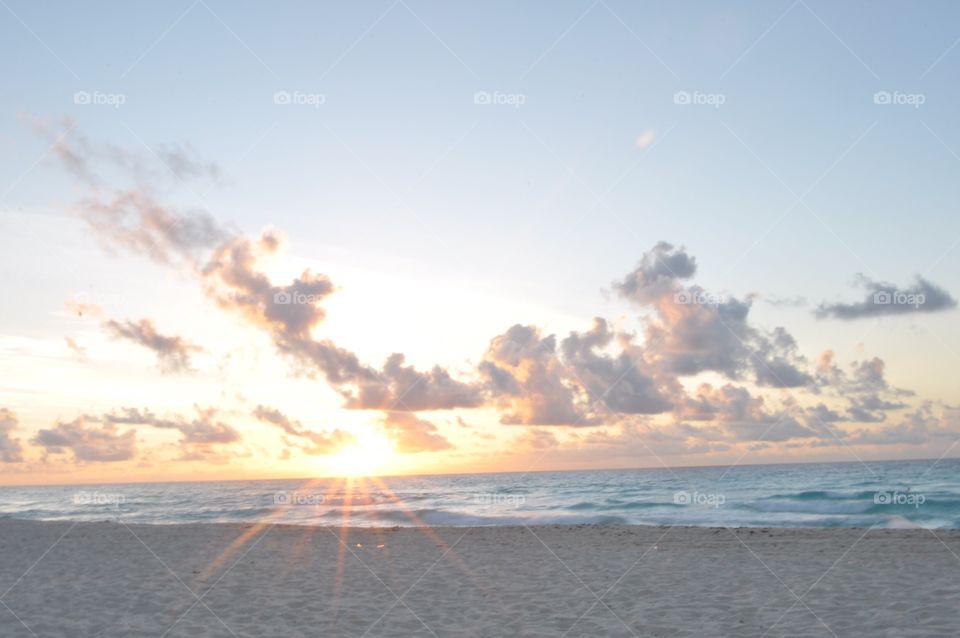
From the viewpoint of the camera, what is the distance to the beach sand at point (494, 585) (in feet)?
34.9

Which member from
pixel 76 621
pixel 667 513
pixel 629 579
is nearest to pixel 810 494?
pixel 667 513

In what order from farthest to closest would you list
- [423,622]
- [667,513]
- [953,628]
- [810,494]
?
[810,494]
[667,513]
[423,622]
[953,628]

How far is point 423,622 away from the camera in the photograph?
11.0m

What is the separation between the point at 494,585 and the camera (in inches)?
550

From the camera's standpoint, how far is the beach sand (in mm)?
10641

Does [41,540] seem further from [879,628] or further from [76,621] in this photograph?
[879,628]

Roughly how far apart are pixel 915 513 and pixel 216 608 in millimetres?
34707

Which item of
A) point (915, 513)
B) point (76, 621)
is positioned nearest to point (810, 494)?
point (915, 513)

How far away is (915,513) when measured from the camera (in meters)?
34.8

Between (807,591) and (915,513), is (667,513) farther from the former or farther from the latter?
(807,591)

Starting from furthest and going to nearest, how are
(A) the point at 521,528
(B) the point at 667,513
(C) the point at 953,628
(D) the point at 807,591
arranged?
(B) the point at 667,513, (A) the point at 521,528, (D) the point at 807,591, (C) the point at 953,628

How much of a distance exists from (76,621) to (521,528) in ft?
52.9

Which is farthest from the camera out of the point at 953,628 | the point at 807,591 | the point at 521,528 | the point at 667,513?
the point at 667,513

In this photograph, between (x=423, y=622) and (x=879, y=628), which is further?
(x=423, y=622)
